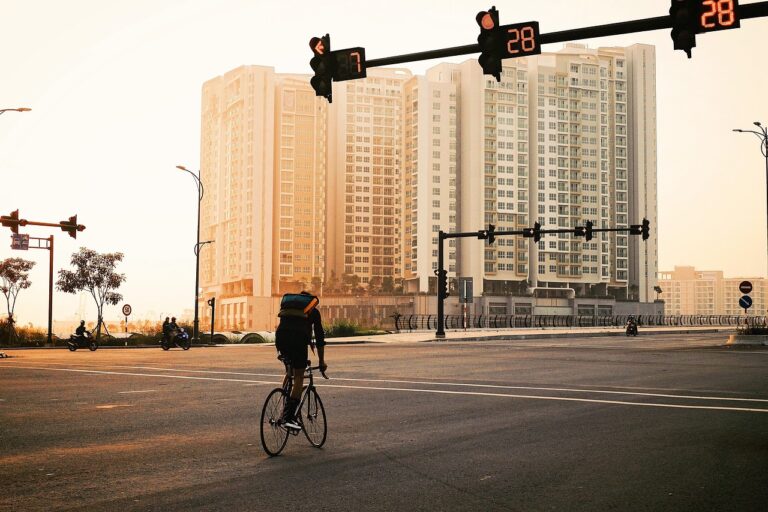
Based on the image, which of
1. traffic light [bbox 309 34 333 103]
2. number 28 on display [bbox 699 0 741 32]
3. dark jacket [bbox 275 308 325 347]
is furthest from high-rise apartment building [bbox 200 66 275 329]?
dark jacket [bbox 275 308 325 347]

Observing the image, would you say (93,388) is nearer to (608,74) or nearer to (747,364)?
(747,364)

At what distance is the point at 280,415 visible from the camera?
846cm

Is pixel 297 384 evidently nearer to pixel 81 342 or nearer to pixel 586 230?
pixel 81 342

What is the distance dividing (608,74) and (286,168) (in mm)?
66674

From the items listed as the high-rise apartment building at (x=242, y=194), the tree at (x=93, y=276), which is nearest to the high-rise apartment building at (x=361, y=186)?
the high-rise apartment building at (x=242, y=194)

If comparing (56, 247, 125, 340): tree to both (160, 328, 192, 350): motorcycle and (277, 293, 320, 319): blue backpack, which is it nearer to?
(160, 328, 192, 350): motorcycle

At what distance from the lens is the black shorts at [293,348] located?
333 inches

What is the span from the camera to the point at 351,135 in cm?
16688

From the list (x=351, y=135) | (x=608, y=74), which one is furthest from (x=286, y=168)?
(x=608, y=74)

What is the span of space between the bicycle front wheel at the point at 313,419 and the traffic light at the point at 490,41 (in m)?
8.39

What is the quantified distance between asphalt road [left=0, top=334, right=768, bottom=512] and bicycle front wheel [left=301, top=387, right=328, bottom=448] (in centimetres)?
19

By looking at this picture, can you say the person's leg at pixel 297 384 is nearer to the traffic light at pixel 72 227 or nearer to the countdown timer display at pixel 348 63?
the countdown timer display at pixel 348 63

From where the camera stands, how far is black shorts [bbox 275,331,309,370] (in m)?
8.46

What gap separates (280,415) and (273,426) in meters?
0.15
